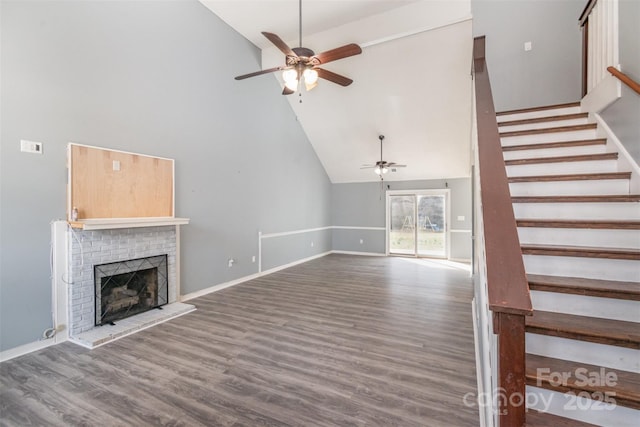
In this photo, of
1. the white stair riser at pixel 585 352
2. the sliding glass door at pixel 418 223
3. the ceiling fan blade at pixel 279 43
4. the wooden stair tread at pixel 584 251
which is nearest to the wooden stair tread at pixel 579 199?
the wooden stair tread at pixel 584 251

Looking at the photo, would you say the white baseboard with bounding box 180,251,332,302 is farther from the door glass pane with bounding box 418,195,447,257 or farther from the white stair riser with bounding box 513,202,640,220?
the white stair riser with bounding box 513,202,640,220

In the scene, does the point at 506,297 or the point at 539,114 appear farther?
the point at 539,114

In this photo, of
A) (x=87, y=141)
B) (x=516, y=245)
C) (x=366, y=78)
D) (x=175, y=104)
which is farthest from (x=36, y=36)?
Answer: (x=366, y=78)

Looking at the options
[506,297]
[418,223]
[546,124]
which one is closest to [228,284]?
[506,297]

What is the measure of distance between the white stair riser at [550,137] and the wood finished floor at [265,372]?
88.6 inches

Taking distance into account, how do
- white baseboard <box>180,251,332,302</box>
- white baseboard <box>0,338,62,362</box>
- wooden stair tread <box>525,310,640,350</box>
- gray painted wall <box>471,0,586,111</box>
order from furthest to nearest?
1. white baseboard <box>180,251,332,302</box>
2. gray painted wall <box>471,0,586,111</box>
3. white baseboard <box>0,338,62,362</box>
4. wooden stair tread <box>525,310,640,350</box>

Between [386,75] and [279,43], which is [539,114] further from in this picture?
[279,43]

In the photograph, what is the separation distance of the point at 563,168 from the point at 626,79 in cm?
77

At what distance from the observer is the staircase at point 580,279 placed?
1.38 metres

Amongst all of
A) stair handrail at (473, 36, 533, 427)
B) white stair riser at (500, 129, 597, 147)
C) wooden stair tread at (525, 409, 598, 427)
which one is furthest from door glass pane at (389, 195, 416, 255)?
stair handrail at (473, 36, 533, 427)

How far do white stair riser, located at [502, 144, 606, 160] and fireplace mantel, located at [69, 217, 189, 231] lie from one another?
402cm

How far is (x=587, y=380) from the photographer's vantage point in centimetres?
139

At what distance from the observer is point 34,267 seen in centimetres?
287

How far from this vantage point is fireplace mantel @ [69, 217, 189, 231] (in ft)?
9.80
